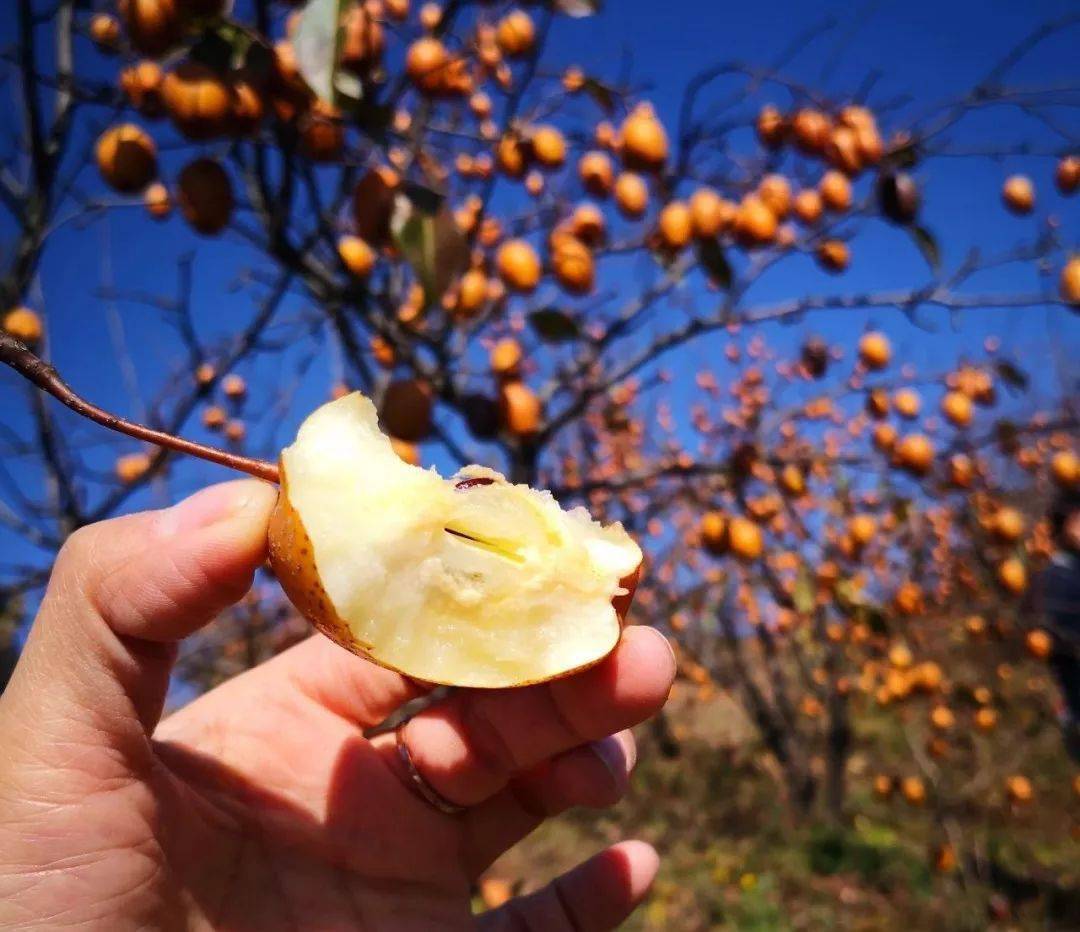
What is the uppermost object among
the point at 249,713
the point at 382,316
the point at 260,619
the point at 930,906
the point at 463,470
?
the point at 382,316

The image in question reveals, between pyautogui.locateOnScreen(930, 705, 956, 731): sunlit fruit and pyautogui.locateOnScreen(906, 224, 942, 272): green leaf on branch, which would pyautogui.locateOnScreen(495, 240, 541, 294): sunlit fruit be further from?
pyautogui.locateOnScreen(930, 705, 956, 731): sunlit fruit

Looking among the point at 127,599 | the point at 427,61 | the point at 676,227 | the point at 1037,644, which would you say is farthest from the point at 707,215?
the point at 1037,644

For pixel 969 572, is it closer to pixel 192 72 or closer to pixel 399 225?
pixel 399 225

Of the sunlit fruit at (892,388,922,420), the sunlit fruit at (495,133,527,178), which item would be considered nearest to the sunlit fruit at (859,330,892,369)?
the sunlit fruit at (892,388,922,420)

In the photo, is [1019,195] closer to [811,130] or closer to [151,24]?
[811,130]

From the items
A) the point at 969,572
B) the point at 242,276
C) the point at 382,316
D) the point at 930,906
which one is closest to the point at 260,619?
the point at 242,276

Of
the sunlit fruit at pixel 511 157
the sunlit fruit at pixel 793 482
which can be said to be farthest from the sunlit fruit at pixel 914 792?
the sunlit fruit at pixel 511 157
